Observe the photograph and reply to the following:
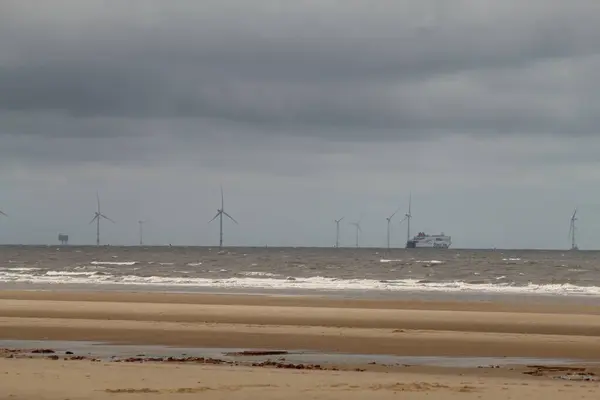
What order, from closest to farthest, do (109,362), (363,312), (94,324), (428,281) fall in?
(109,362) → (94,324) → (363,312) → (428,281)

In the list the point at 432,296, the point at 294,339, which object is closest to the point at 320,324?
the point at 294,339

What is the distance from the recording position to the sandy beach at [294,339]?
17406mm

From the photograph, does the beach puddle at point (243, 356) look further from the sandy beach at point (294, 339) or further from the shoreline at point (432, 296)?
the shoreline at point (432, 296)

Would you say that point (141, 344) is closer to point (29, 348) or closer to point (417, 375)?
point (29, 348)

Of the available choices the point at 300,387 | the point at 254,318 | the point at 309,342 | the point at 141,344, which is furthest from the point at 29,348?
the point at 254,318

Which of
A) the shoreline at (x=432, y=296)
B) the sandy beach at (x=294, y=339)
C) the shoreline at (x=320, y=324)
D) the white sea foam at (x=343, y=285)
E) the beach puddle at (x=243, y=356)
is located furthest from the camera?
the white sea foam at (x=343, y=285)

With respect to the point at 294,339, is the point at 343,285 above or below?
above

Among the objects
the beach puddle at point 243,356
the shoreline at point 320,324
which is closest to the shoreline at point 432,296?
the shoreline at point 320,324

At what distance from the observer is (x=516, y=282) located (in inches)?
2990

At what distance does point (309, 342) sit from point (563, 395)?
11202 mm

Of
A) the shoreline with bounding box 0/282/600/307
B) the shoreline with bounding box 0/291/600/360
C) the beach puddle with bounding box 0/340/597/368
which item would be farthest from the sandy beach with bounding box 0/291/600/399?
the shoreline with bounding box 0/282/600/307

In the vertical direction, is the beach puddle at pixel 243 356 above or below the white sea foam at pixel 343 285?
below

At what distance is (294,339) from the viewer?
2802 centimetres

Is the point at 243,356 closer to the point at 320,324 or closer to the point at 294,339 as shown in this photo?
the point at 294,339
